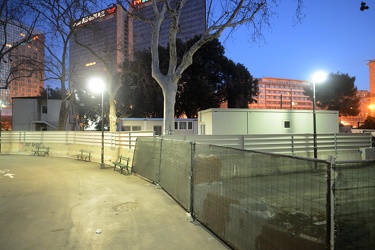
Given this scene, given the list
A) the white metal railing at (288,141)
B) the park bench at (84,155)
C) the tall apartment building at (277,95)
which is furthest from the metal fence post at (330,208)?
the tall apartment building at (277,95)

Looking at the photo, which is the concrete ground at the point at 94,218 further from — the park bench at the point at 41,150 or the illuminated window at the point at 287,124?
the illuminated window at the point at 287,124

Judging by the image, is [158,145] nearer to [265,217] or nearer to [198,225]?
[198,225]

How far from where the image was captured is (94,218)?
6371 mm

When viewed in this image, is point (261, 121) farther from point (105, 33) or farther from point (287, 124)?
point (105, 33)

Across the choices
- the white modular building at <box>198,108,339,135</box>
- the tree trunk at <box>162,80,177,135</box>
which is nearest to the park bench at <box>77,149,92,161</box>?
the tree trunk at <box>162,80,177,135</box>

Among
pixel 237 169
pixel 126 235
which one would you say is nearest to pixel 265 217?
pixel 237 169

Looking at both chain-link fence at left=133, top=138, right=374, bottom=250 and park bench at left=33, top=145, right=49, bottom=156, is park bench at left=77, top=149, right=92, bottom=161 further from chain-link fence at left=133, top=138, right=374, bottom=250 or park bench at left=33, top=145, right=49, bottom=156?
chain-link fence at left=133, top=138, right=374, bottom=250

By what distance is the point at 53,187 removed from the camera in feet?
32.1

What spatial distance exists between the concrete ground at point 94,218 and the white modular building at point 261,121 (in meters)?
9.73

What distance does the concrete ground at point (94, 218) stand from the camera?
16.4 feet

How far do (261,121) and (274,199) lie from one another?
16.7 m

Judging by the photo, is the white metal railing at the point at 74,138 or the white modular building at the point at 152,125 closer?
the white metal railing at the point at 74,138

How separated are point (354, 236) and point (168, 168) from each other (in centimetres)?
621

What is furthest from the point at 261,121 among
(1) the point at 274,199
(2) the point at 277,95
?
(2) the point at 277,95
